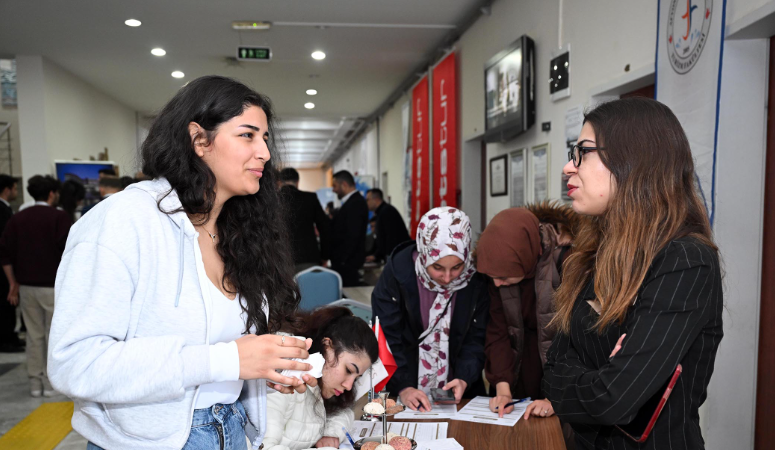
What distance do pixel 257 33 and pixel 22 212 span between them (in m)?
3.28

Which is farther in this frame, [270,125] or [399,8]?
[399,8]

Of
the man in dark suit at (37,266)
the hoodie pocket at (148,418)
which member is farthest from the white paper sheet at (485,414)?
the man in dark suit at (37,266)

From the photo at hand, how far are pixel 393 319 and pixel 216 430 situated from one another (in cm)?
133

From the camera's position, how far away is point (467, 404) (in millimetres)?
2168

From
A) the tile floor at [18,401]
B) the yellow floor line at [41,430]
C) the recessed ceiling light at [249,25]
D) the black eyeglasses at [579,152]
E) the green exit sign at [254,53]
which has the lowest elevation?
the tile floor at [18,401]

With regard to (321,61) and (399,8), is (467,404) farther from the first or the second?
(321,61)

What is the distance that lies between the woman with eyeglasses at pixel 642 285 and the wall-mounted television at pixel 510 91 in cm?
349

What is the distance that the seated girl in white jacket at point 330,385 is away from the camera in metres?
1.90

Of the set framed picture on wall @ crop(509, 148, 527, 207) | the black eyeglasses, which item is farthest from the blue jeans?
framed picture on wall @ crop(509, 148, 527, 207)

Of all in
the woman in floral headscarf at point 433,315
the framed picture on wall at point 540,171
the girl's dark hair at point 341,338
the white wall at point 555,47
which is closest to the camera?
the girl's dark hair at point 341,338

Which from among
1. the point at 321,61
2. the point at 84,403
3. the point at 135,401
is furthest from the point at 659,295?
the point at 321,61

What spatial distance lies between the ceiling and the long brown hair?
458 centimetres

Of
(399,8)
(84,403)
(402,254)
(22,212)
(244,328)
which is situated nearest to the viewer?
(84,403)

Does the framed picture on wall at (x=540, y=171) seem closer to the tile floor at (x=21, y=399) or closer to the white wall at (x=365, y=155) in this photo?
the tile floor at (x=21, y=399)
